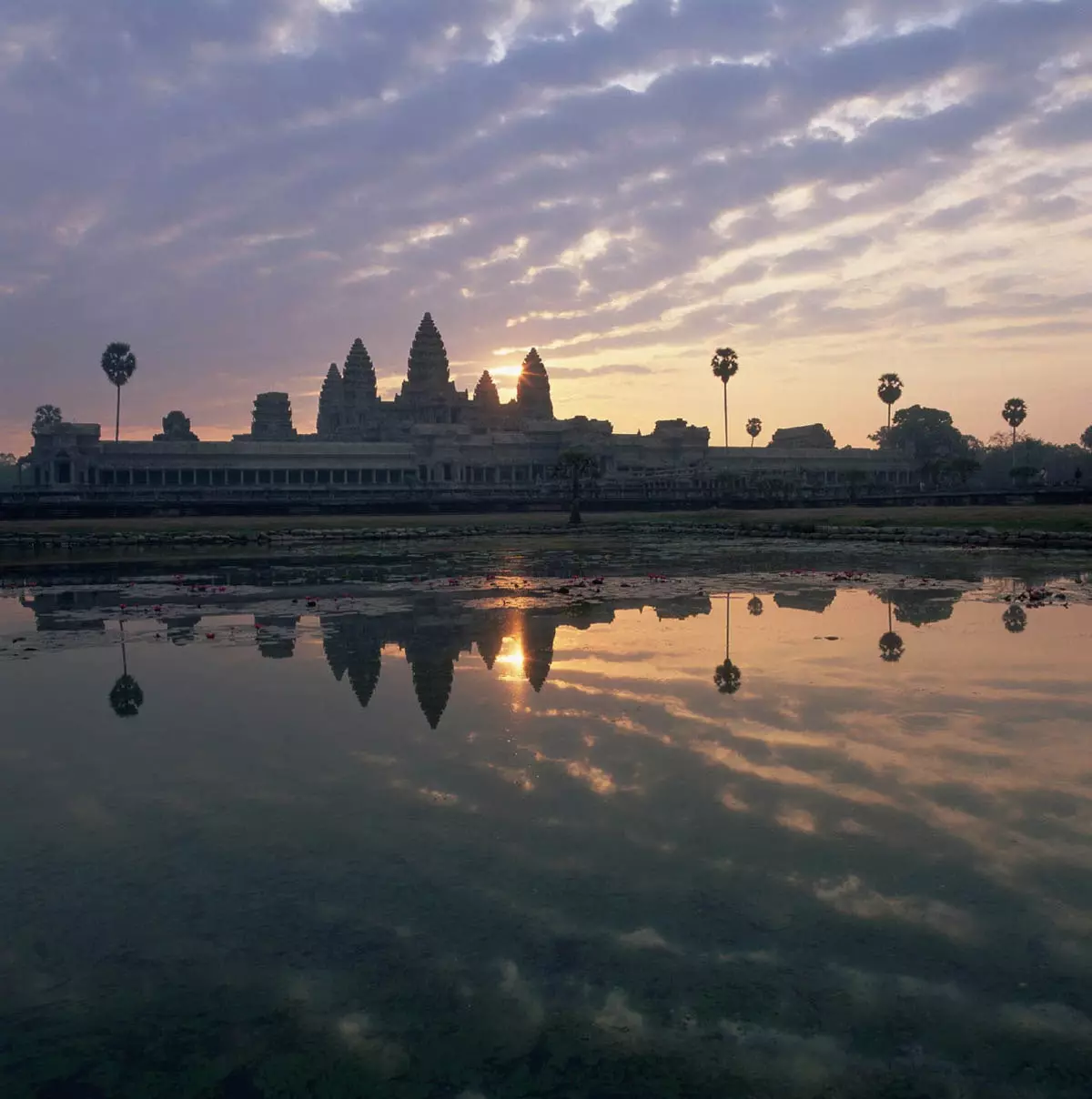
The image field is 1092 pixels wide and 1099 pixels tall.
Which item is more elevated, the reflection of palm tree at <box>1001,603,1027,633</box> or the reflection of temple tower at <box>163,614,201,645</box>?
the reflection of palm tree at <box>1001,603,1027,633</box>

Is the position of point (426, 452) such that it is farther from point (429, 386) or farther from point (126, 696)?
point (126, 696)

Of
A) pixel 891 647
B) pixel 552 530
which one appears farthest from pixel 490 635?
pixel 552 530

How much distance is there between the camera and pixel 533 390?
491 feet

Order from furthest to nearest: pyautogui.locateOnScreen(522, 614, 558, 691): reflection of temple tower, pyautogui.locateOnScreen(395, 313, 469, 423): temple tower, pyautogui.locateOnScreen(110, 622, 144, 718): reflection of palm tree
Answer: pyautogui.locateOnScreen(395, 313, 469, 423): temple tower → pyautogui.locateOnScreen(522, 614, 558, 691): reflection of temple tower → pyautogui.locateOnScreen(110, 622, 144, 718): reflection of palm tree

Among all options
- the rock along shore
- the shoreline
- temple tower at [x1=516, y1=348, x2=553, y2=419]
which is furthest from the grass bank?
temple tower at [x1=516, y1=348, x2=553, y2=419]

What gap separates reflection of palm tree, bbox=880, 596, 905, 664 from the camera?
13.6 m

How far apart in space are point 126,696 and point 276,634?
4772 millimetres

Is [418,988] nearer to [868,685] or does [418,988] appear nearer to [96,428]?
[868,685]

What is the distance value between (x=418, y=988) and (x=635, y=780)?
3538 mm

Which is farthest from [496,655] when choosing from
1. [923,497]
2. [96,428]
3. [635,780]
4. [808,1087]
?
[96,428]

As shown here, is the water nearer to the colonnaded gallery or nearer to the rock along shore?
the rock along shore

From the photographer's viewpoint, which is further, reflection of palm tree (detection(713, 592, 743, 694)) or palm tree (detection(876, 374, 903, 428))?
palm tree (detection(876, 374, 903, 428))

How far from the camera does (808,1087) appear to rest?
4.19 m

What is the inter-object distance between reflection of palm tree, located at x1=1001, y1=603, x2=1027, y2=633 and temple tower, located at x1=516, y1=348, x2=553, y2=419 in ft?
423
